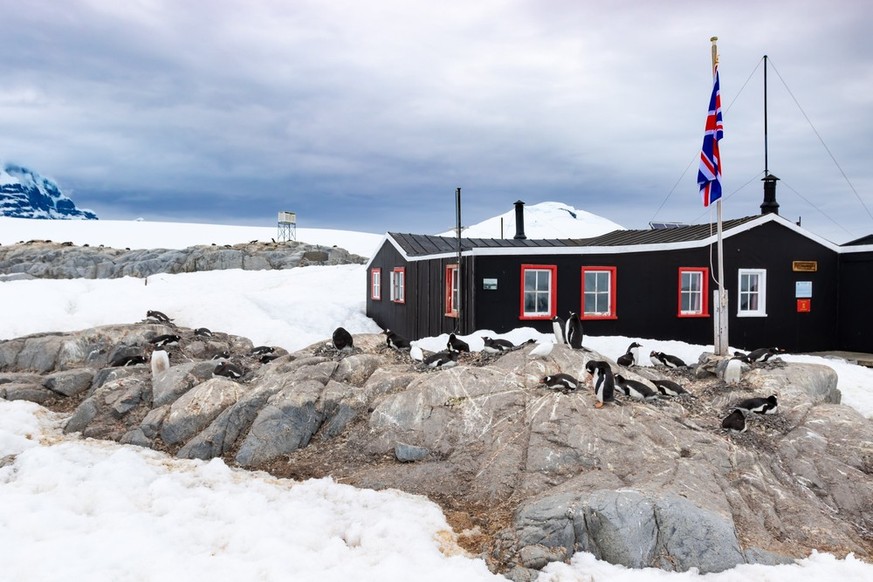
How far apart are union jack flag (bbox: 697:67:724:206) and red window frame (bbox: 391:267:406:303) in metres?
11.7

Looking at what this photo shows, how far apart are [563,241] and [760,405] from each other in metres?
11.5

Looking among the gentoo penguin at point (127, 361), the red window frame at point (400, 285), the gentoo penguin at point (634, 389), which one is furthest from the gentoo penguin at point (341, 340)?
the red window frame at point (400, 285)

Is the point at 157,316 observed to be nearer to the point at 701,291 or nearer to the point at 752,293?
the point at 701,291

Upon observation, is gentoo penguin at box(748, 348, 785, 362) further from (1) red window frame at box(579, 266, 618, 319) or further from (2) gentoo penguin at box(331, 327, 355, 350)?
(2) gentoo penguin at box(331, 327, 355, 350)

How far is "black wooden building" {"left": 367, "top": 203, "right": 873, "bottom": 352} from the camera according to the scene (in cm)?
1694

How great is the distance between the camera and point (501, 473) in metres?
8.41

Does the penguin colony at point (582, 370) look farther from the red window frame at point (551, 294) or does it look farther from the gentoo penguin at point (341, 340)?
the red window frame at point (551, 294)

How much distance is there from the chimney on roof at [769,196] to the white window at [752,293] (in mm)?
2536

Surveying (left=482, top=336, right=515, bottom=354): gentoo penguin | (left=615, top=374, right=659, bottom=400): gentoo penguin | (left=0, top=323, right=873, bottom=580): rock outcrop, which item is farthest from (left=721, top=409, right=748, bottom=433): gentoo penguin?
Answer: (left=482, top=336, right=515, bottom=354): gentoo penguin

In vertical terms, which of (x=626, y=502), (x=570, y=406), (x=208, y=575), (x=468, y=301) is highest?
(x=468, y=301)

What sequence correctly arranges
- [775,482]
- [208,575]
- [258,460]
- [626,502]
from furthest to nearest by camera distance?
[258,460], [775,482], [626,502], [208,575]

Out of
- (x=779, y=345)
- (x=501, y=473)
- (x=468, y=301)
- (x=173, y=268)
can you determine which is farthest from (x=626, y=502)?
(x=173, y=268)

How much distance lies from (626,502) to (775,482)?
9.78 feet

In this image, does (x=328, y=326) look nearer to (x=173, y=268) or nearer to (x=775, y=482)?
(x=775, y=482)
